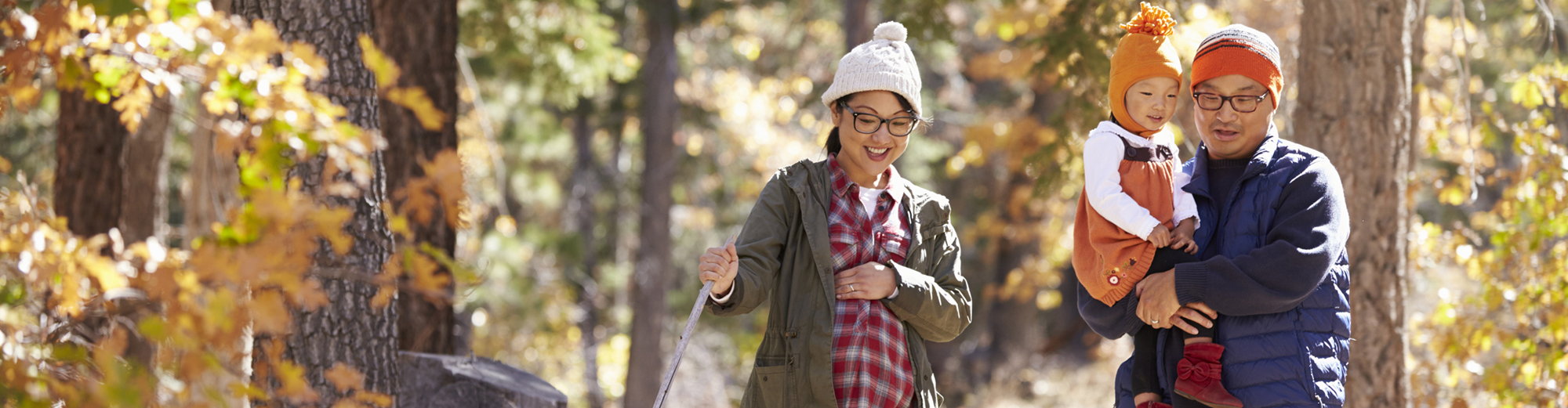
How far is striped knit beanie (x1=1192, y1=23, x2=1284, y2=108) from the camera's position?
8.63 feet

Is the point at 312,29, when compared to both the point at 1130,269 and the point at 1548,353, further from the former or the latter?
the point at 1548,353

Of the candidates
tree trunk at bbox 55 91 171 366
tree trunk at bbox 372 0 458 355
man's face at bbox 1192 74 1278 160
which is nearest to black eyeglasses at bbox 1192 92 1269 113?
man's face at bbox 1192 74 1278 160

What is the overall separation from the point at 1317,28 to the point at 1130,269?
7.00 ft

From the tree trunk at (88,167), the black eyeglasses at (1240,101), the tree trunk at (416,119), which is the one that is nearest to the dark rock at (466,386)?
the tree trunk at (416,119)

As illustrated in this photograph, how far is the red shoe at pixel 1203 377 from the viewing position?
250cm

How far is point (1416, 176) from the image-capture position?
497 centimetres

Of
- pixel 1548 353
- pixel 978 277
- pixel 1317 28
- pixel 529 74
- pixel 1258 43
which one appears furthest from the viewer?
pixel 978 277

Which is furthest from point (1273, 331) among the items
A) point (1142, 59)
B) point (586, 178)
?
point (586, 178)

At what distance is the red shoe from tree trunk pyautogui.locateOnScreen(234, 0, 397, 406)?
7.69 ft

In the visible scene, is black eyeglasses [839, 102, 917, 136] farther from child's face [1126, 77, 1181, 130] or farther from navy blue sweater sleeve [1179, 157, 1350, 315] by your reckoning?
navy blue sweater sleeve [1179, 157, 1350, 315]

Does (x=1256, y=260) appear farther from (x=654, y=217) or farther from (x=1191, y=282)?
(x=654, y=217)

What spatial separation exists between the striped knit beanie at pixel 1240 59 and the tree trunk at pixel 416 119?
384 centimetres

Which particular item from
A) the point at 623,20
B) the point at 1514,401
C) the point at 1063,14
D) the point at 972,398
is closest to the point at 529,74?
the point at 623,20

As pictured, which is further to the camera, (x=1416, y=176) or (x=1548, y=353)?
(x=1416, y=176)
